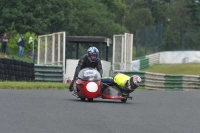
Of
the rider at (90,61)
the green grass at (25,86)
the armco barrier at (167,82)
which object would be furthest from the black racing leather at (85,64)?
the armco barrier at (167,82)

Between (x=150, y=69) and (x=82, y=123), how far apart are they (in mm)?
33145

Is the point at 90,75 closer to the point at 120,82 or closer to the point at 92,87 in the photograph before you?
the point at 92,87

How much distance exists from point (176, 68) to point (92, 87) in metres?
29.6

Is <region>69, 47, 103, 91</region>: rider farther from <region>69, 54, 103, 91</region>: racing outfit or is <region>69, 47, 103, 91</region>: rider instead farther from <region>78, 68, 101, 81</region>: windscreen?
<region>78, 68, 101, 81</region>: windscreen

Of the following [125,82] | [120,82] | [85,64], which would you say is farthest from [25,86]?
[125,82]

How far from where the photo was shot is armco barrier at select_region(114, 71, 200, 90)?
27.5 metres

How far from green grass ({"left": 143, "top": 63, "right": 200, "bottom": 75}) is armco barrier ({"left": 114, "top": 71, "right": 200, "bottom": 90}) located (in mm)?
13470

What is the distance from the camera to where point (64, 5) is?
2435 inches

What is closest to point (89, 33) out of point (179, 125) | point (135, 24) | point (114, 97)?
point (135, 24)

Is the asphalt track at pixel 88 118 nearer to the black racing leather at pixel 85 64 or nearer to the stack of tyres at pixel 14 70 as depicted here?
the black racing leather at pixel 85 64

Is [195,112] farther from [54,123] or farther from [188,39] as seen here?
[188,39]

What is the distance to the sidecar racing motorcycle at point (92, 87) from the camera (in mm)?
15016

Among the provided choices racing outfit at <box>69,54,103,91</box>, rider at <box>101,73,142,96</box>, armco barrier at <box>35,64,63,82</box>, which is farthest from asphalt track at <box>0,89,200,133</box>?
armco barrier at <box>35,64,63,82</box>

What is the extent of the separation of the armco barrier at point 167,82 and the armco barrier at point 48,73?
9.65 ft
